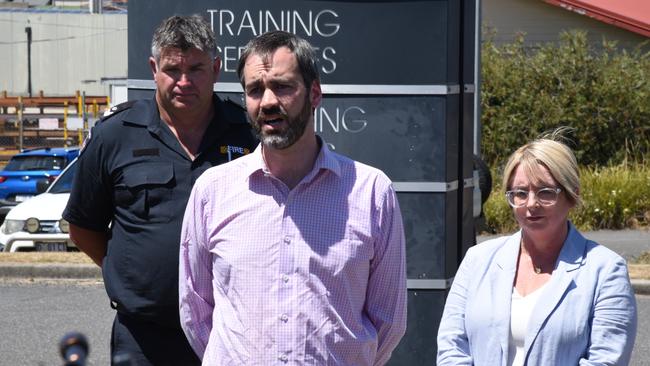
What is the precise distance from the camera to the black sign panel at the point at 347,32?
21.0ft

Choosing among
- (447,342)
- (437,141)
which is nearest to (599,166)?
(437,141)

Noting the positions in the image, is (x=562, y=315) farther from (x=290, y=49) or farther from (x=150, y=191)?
(x=150, y=191)

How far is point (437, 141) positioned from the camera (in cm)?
643

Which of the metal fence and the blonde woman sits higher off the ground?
the metal fence

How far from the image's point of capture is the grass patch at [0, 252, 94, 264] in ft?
43.2

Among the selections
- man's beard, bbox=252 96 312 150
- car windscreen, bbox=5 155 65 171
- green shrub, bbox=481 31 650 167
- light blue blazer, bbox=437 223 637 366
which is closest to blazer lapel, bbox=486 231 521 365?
light blue blazer, bbox=437 223 637 366

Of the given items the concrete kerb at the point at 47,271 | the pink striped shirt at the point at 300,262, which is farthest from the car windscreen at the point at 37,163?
the pink striped shirt at the point at 300,262

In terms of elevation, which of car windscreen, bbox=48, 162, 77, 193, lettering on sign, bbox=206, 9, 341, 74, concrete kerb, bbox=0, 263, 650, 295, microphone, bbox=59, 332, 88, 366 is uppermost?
lettering on sign, bbox=206, 9, 341, 74

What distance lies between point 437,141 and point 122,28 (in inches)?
1959

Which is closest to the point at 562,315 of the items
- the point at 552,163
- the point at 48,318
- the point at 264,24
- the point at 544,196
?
the point at 544,196

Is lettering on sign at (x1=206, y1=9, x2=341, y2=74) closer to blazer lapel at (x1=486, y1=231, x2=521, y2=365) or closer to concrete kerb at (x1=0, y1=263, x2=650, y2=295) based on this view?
blazer lapel at (x1=486, y1=231, x2=521, y2=365)

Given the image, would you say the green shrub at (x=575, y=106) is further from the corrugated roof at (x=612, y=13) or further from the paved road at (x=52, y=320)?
the paved road at (x=52, y=320)

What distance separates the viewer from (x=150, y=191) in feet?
14.4

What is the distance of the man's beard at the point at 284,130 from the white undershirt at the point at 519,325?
1.06 metres
